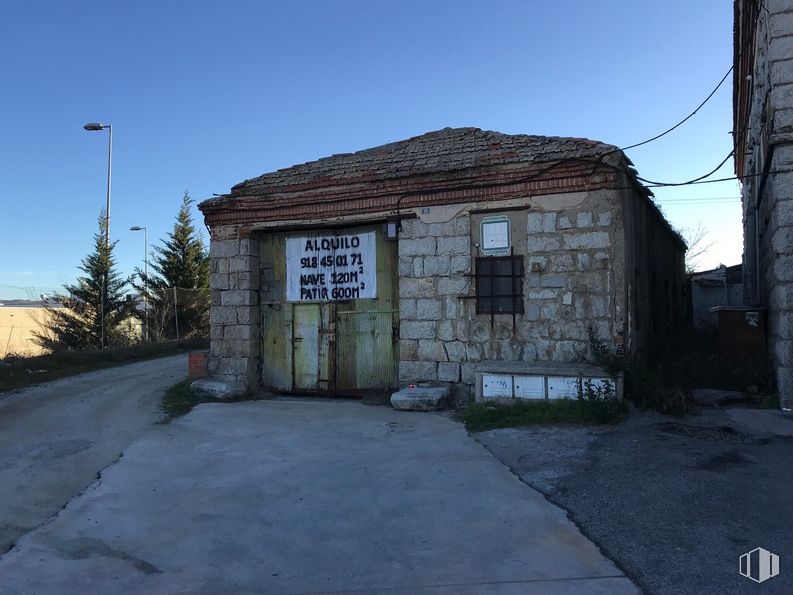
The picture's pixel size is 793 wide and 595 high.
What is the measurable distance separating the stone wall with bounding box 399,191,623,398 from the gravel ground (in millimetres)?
1489

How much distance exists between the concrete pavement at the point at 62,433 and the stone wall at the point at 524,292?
3.82 meters

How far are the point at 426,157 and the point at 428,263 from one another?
1.69m

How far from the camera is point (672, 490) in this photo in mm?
4133

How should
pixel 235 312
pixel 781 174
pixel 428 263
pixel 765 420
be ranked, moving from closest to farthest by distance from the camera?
pixel 765 420 → pixel 781 174 → pixel 428 263 → pixel 235 312

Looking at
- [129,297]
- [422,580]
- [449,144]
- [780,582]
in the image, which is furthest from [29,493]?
[129,297]

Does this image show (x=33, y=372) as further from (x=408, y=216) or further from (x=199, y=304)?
(x=199, y=304)

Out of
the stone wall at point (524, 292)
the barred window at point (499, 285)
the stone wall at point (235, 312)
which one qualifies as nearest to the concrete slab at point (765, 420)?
the stone wall at point (524, 292)

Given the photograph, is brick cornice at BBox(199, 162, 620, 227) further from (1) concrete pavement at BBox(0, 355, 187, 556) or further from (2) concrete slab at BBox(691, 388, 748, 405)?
(1) concrete pavement at BBox(0, 355, 187, 556)

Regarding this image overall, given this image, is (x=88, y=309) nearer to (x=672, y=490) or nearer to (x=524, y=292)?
(x=524, y=292)

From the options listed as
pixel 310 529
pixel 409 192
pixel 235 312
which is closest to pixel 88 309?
pixel 235 312

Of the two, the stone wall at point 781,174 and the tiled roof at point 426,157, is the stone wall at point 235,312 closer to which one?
the tiled roof at point 426,157

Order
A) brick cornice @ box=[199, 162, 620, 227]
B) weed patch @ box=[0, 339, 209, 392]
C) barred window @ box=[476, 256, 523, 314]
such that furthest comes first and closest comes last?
weed patch @ box=[0, 339, 209, 392] → barred window @ box=[476, 256, 523, 314] → brick cornice @ box=[199, 162, 620, 227]

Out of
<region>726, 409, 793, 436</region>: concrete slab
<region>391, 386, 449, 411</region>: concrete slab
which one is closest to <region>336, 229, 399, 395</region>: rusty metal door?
<region>391, 386, 449, 411</region>: concrete slab

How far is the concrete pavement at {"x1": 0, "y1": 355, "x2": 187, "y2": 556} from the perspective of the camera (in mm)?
4273
